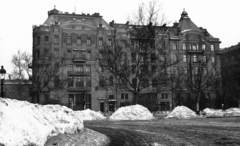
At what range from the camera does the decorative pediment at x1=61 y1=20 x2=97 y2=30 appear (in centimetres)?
6306

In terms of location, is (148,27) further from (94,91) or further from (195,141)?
(94,91)

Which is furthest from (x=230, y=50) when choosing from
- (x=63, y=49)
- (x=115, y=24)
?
(x=63, y=49)

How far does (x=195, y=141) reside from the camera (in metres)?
8.20

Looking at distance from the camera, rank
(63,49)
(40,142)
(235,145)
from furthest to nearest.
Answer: (63,49) → (235,145) → (40,142)

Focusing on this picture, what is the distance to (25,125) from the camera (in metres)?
5.89

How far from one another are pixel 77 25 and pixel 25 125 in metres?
59.3

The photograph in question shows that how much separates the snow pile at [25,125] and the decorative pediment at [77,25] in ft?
185

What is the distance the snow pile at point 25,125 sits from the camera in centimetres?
520

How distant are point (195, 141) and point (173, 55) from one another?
211 feet

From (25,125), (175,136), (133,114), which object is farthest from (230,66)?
(25,125)

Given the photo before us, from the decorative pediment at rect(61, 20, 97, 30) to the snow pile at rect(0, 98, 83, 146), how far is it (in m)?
56.3

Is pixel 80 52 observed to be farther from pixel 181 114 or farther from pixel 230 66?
pixel 181 114

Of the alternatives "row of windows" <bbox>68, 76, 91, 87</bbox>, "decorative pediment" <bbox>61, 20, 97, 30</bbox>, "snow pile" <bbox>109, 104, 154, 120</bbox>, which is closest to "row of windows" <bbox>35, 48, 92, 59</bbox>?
"row of windows" <bbox>68, 76, 91, 87</bbox>

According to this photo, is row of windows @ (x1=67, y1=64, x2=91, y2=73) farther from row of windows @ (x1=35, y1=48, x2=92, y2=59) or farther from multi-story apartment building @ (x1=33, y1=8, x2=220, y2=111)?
row of windows @ (x1=35, y1=48, x2=92, y2=59)
